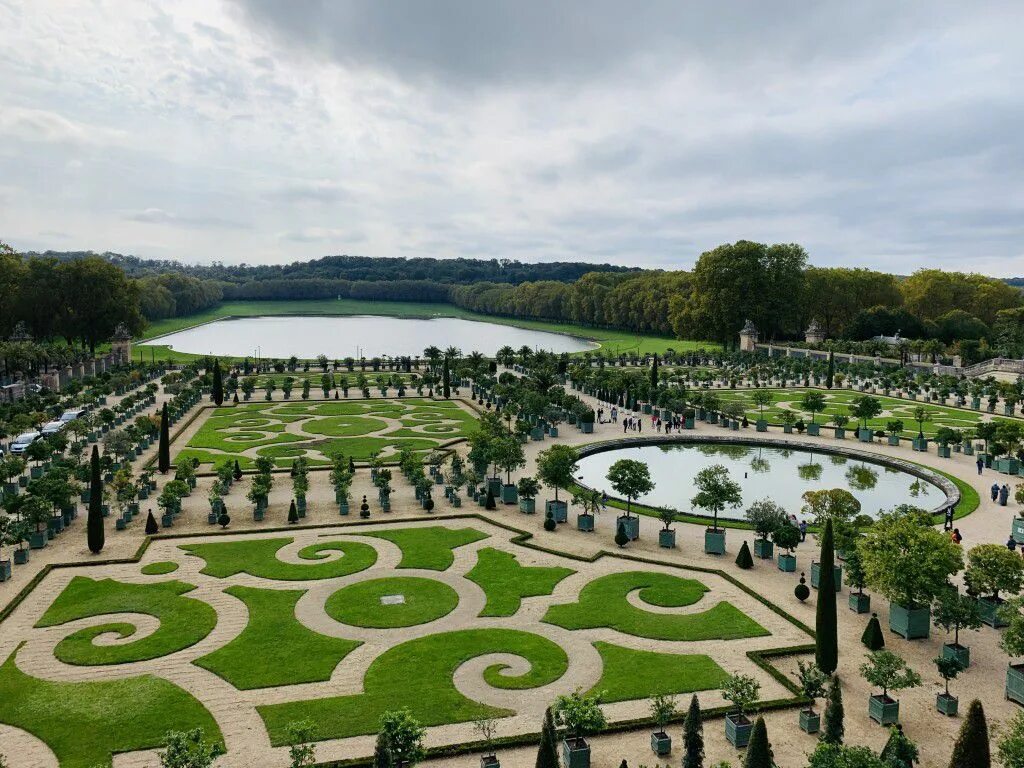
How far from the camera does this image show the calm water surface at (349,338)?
126 m

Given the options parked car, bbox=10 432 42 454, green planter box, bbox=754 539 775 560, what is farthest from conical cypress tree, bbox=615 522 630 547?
parked car, bbox=10 432 42 454

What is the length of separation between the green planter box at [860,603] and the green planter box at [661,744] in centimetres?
1041

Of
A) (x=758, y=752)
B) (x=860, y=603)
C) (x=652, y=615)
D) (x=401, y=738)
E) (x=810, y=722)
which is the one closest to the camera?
(x=758, y=752)

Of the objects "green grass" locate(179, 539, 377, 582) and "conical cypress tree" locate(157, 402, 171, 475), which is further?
"conical cypress tree" locate(157, 402, 171, 475)

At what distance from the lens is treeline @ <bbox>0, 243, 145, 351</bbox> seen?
290 ft

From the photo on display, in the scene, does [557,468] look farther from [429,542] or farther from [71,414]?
[71,414]

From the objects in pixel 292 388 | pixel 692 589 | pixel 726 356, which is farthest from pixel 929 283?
pixel 692 589

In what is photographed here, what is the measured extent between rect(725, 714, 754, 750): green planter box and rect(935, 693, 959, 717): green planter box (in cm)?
494

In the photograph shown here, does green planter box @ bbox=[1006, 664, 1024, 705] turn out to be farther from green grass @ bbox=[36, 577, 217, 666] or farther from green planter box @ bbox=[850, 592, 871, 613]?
green grass @ bbox=[36, 577, 217, 666]

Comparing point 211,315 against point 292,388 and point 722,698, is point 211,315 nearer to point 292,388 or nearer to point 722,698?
point 292,388

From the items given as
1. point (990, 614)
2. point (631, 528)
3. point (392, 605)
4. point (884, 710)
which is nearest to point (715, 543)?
point (631, 528)

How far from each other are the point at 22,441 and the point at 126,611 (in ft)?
100

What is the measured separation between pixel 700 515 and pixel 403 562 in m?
13.7

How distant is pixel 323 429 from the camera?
5491 cm
